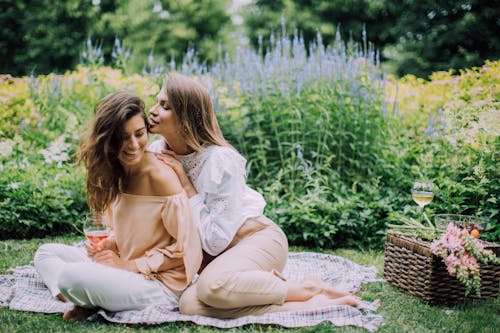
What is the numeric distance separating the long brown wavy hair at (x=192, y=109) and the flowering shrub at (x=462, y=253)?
1365 millimetres

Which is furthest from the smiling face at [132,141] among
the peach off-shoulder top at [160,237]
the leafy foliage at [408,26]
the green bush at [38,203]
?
the leafy foliage at [408,26]

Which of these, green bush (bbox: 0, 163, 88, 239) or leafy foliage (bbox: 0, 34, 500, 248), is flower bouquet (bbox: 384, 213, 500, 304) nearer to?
leafy foliage (bbox: 0, 34, 500, 248)

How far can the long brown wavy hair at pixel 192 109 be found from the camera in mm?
2623

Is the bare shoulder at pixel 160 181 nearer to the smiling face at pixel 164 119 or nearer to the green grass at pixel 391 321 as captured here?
the smiling face at pixel 164 119

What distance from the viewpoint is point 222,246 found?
2619 millimetres

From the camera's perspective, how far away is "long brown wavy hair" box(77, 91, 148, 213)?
2312mm

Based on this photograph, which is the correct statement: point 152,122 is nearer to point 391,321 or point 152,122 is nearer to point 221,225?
point 221,225

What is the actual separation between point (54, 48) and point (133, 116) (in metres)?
13.0

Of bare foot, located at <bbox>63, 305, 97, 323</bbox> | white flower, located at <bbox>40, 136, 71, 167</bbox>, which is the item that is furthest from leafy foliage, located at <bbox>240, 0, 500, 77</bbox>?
bare foot, located at <bbox>63, 305, 97, 323</bbox>

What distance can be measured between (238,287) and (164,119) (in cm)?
100

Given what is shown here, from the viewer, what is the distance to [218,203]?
2596mm

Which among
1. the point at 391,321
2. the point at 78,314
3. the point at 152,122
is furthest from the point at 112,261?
the point at 391,321

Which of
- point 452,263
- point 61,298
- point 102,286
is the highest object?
point 102,286

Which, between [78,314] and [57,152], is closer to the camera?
[78,314]
